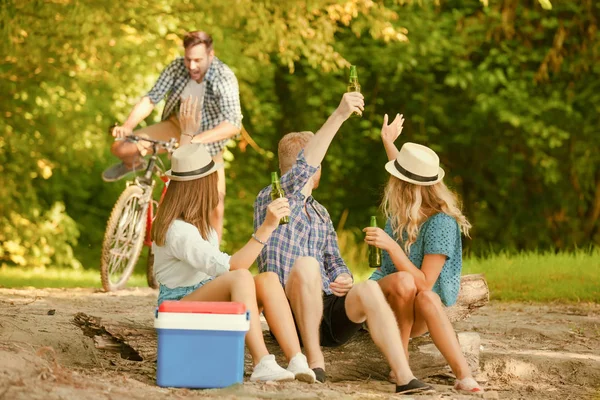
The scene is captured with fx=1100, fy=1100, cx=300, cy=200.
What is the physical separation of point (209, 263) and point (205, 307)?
0.27 metres

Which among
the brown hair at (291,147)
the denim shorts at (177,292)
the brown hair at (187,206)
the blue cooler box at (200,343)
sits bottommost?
the blue cooler box at (200,343)

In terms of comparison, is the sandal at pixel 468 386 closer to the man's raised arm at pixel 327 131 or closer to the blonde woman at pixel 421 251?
the blonde woman at pixel 421 251

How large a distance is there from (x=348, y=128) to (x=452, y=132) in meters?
1.58

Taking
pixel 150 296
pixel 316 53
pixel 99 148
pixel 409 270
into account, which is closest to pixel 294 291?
pixel 409 270

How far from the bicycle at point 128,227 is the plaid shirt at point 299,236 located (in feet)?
9.69

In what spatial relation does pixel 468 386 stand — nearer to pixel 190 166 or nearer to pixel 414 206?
pixel 414 206

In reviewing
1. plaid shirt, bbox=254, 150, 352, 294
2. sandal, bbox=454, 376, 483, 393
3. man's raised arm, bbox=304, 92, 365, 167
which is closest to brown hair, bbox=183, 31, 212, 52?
plaid shirt, bbox=254, 150, 352, 294

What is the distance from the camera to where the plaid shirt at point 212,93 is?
7.98 m

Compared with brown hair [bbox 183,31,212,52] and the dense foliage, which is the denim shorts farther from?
the dense foliage

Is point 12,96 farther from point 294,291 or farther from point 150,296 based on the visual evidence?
point 294,291

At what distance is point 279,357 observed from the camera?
5.44 m

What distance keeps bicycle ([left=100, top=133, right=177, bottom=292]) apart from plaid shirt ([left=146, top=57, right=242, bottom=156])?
1.51ft

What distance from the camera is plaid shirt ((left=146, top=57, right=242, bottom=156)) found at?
26.2ft

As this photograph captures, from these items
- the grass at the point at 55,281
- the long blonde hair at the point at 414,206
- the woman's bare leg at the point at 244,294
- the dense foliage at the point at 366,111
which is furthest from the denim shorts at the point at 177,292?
the dense foliage at the point at 366,111
